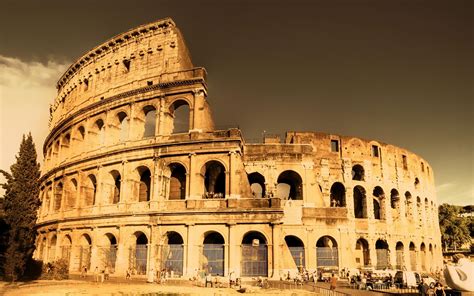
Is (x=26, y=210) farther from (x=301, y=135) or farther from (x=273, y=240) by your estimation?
(x=301, y=135)

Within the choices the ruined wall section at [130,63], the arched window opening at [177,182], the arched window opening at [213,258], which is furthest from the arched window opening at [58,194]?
the arched window opening at [213,258]

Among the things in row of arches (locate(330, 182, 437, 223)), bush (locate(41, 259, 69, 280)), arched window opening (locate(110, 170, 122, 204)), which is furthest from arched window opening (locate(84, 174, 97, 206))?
row of arches (locate(330, 182, 437, 223))

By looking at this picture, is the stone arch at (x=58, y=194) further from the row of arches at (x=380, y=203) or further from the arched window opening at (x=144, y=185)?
the row of arches at (x=380, y=203)

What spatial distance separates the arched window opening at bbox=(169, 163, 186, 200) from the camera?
960 inches

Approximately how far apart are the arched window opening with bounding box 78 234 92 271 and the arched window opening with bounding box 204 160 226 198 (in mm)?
8853

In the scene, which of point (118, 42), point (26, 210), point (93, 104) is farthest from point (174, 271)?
point (118, 42)

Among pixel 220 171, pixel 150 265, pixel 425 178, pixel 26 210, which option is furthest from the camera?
pixel 425 178

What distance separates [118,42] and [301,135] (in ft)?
52.0

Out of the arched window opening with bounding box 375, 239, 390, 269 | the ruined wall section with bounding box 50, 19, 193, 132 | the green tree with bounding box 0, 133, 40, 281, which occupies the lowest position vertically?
the arched window opening with bounding box 375, 239, 390, 269

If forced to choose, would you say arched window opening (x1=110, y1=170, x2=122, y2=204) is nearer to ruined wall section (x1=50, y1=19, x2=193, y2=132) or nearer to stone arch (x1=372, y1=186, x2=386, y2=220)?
ruined wall section (x1=50, y1=19, x2=193, y2=132)

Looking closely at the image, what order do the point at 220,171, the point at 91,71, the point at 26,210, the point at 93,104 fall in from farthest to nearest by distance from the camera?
the point at 91,71, the point at 93,104, the point at 220,171, the point at 26,210

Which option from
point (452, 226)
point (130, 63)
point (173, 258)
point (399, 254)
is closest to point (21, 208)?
point (173, 258)

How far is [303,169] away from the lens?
25734 millimetres

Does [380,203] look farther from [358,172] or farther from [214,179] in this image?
[214,179]
